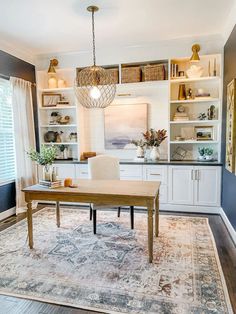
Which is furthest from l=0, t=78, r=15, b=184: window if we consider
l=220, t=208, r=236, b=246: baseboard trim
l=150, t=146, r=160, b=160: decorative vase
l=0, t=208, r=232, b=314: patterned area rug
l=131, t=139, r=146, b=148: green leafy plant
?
l=220, t=208, r=236, b=246: baseboard trim

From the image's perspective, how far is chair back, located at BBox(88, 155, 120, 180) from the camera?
342cm

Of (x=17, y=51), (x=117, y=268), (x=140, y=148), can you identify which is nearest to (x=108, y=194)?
(x=117, y=268)

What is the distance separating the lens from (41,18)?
3.06m

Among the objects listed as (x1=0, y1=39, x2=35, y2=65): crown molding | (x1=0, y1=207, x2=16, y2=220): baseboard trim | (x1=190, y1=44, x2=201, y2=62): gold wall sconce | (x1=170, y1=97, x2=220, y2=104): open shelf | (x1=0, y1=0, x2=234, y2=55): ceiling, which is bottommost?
(x1=0, y1=207, x2=16, y2=220): baseboard trim

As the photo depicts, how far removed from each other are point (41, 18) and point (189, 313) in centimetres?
341

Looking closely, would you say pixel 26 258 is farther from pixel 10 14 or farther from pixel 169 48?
pixel 169 48

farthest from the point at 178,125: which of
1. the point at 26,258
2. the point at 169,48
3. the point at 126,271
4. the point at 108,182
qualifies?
the point at 26,258

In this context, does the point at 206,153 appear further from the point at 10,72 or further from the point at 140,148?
the point at 10,72

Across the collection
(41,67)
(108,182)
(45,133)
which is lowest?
(108,182)

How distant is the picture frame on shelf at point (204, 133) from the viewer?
164 inches

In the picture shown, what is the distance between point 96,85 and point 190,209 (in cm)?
248

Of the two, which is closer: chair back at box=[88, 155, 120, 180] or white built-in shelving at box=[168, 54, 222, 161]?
chair back at box=[88, 155, 120, 180]

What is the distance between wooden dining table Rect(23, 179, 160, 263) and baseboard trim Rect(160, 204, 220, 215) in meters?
1.39

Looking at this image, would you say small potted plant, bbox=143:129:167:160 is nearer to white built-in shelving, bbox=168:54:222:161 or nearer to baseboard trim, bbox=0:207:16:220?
white built-in shelving, bbox=168:54:222:161
